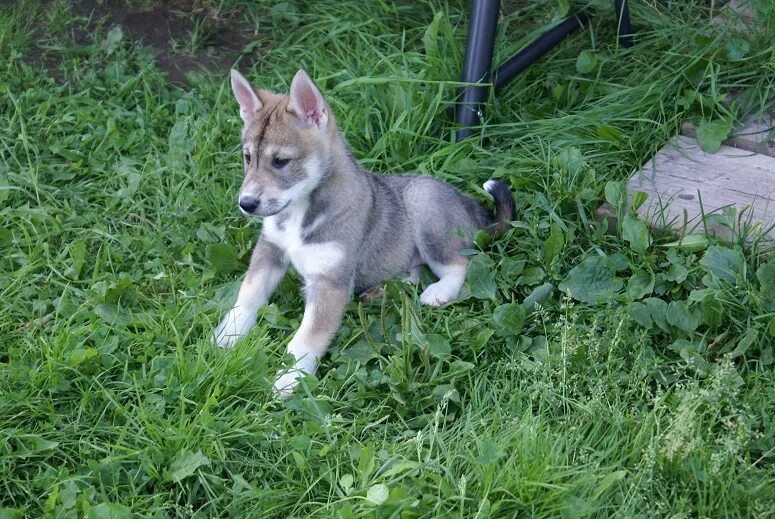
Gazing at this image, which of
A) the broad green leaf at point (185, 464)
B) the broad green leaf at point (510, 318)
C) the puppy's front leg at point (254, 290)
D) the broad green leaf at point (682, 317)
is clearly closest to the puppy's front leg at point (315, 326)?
the puppy's front leg at point (254, 290)

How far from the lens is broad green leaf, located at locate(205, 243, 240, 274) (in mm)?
4559

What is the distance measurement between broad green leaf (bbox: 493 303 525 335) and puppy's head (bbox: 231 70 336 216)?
964 mm

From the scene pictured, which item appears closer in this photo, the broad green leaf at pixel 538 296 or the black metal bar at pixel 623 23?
the broad green leaf at pixel 538 296

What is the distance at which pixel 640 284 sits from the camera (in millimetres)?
4188

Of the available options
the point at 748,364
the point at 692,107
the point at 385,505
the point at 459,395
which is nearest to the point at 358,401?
the point at 459,395

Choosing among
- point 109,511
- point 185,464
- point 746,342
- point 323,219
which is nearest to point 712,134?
point 746,342

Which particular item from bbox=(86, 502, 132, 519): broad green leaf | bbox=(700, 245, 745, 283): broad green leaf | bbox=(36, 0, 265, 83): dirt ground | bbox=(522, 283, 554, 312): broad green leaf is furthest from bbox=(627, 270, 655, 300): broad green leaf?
bbox=(36, 0, 265, 83): dirt ground

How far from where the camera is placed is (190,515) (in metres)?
3.32

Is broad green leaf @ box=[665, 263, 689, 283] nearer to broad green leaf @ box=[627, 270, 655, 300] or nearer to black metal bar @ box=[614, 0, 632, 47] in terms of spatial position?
broad green leaf @ box=[627, 270, 655, 300]

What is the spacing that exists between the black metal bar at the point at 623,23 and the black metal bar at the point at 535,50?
0.76 feet

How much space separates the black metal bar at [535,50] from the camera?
5.38m

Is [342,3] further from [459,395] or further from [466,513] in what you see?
[466,513]

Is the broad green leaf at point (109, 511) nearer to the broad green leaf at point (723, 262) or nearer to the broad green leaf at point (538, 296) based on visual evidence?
the broad green leaf at point (538, 296)

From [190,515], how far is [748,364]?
7.35 feet
